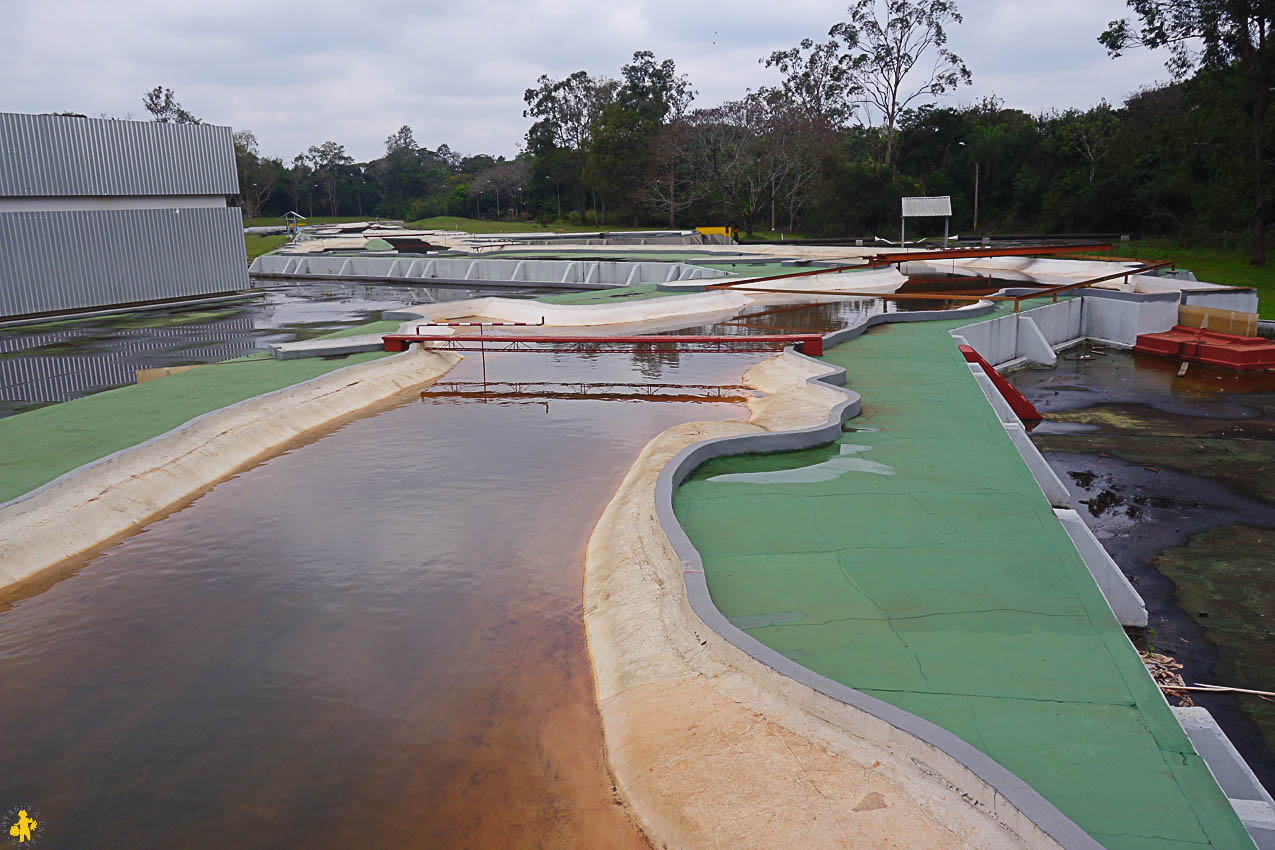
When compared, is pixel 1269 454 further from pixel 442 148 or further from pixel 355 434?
pixel 442 148

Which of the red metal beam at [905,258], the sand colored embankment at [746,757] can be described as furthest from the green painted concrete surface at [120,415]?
the red metal beam at [905,258]

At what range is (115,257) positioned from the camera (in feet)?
88.0

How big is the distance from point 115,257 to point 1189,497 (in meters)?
28.4

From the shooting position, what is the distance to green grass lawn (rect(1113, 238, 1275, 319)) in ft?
88.7

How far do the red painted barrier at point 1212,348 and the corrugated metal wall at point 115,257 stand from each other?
28315mm

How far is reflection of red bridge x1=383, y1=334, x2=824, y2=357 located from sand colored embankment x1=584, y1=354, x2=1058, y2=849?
9251 millimetres

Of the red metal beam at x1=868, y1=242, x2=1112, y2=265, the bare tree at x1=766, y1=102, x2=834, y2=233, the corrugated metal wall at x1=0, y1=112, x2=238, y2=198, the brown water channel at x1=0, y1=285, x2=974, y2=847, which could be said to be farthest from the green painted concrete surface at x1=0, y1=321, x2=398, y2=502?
the bare tree at x1=766, y1=102, x2=834, y2=233

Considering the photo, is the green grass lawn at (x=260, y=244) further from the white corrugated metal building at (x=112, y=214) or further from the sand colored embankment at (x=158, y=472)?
the sand colored embankment at (x=158, y=472)

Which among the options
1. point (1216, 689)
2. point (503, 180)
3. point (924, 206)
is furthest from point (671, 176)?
point (1216, 689)

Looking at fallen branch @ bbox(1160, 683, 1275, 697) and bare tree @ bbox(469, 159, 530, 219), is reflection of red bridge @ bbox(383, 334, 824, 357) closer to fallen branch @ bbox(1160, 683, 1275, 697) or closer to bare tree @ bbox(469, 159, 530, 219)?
fallen branch @ bbox(1160, 683, 1275, 697)

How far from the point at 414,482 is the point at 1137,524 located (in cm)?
824

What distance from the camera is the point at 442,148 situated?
118m

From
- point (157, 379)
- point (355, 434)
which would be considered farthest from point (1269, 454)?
point (157, 379)

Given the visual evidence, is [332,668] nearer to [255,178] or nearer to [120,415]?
[120,415]
